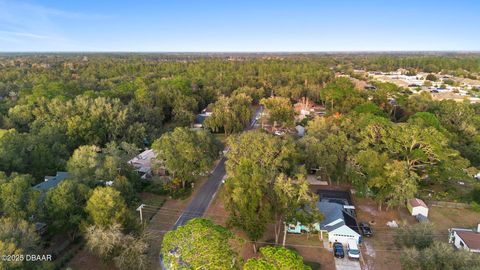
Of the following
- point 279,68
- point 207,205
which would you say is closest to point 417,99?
point 207,205

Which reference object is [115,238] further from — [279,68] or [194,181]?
[279,68]

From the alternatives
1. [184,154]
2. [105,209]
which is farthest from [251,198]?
[184,154]

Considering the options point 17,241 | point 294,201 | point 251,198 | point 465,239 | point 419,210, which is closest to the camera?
point 17,241

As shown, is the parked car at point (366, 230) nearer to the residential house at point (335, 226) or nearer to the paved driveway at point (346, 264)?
the residential house at point (335, 226)

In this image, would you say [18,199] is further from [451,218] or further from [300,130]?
[300,130]

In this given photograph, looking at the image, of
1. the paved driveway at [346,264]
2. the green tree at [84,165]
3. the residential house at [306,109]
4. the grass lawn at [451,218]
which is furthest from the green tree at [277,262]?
the residential house at [306,109]
